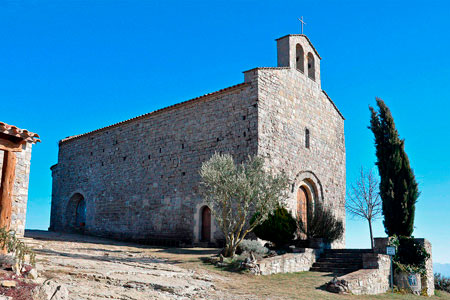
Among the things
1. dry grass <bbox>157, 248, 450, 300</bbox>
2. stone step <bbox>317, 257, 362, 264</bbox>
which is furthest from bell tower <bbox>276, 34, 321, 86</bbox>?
dry grass <bbox>157, 248, 450, 300</bbox>

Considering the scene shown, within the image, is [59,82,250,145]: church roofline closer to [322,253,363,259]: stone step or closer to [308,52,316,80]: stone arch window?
[308,52,316,80]: stone arch window

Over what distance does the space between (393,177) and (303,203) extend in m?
3.96

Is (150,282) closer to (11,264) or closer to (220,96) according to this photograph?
(11,264)

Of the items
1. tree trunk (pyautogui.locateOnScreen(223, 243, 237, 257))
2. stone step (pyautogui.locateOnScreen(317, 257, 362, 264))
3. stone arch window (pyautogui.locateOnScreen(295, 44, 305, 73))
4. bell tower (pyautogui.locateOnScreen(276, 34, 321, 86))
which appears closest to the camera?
tree trunk (pyautogui.locateOnScreen(223, 243, 237, 257))

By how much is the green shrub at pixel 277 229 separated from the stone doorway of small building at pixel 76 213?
491 inches

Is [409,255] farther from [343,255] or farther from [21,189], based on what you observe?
[21,189]

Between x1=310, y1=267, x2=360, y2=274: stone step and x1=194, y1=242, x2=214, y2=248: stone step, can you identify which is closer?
x1=310, y1=267, x2=360, y2=274: stone step

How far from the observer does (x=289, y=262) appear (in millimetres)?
13578

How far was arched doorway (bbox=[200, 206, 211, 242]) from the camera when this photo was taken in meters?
18.0

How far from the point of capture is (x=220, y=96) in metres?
18.6

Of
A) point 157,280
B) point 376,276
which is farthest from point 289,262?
point 157,280

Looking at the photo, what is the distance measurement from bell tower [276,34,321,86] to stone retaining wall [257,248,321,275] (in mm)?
8885

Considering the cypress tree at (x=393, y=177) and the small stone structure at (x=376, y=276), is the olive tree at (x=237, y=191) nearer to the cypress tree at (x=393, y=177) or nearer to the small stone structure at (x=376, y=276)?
the small stone structure at (x=376, y=276)

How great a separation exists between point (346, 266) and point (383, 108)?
7.85m
